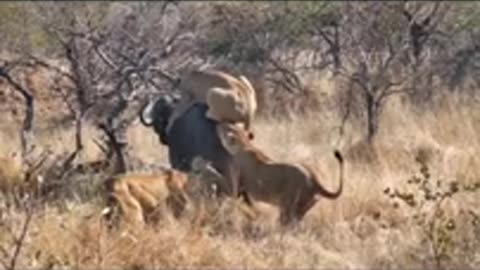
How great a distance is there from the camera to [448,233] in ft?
22.6

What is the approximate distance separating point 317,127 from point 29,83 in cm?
330

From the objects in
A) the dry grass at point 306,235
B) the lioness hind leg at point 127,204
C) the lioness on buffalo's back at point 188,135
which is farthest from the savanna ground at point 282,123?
the lioness on buffalo's back at point 188,135

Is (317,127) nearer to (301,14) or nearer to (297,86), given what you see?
(297,86)

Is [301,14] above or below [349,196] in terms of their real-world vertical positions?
above

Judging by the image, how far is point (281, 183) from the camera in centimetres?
802

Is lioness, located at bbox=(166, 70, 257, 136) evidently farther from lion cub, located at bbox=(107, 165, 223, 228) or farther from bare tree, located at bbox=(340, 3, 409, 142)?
bare tree, located at bbox=(340, 3, 409, 142)

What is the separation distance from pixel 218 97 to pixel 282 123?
15.2 feet

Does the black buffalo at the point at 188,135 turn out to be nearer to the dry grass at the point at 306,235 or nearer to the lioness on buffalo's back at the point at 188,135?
the lioness on buffalo's back at the point at 188,135

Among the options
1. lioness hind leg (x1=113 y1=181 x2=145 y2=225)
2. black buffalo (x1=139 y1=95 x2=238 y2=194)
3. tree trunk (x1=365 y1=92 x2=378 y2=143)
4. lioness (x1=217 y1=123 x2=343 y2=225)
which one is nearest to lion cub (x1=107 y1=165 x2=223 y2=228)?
lioness hind leg (x1=113 y1=181 x2=145 y2=225)

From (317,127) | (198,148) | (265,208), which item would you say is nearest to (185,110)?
(198,148)

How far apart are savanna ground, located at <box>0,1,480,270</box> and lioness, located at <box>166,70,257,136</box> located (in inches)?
→ 20.8

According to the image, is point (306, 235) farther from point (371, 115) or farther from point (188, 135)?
point (371, 115)

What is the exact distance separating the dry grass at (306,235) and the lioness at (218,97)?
0.76 meters

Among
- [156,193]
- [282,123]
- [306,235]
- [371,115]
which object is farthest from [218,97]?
[282,123]
